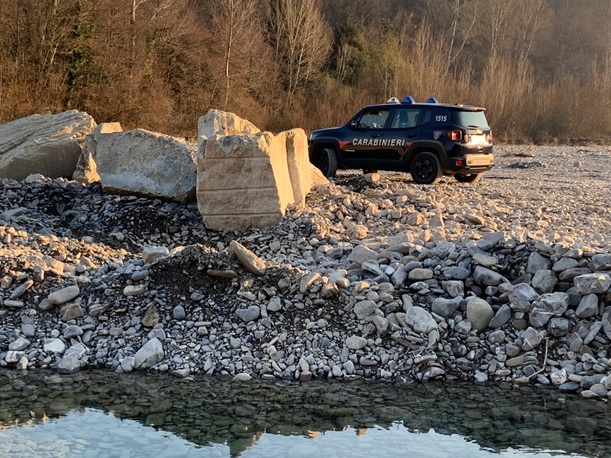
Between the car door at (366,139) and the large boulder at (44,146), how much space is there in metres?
5.39

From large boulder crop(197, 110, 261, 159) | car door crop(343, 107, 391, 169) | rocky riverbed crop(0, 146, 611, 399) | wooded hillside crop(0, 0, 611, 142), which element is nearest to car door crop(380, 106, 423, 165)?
car door crop(343, 107, 391, 169)

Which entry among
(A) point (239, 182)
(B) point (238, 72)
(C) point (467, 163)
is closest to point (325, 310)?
(A) point (239, 182)

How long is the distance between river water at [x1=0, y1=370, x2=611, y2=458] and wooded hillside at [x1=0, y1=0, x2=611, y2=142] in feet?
73.1

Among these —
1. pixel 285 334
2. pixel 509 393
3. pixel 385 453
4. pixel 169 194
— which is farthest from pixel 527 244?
pixel 169 194

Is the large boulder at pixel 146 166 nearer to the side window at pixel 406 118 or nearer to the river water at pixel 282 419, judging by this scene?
the side window at pixel 406 118

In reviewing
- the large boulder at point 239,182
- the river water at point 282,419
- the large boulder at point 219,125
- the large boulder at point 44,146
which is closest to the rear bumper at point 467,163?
Answer: the large boulder at point 219,125

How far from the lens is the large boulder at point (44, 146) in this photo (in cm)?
1371

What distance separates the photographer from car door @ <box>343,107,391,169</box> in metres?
15.3

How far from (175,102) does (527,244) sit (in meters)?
32.1

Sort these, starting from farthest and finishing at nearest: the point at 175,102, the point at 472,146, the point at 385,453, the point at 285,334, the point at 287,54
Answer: the point at 287,54, the point at 175,102, the point at 472,146, the point at 285,334, the point at 385,453

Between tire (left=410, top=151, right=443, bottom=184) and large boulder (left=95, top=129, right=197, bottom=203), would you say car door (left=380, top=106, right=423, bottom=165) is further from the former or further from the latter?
large boulder (left=95, top=129, right=197, bottom=203)

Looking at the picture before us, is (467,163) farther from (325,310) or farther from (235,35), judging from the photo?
(235,35)

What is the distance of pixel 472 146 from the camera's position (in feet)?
47.7

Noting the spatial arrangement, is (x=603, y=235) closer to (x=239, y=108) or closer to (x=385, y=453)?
(x=385, y=453)
